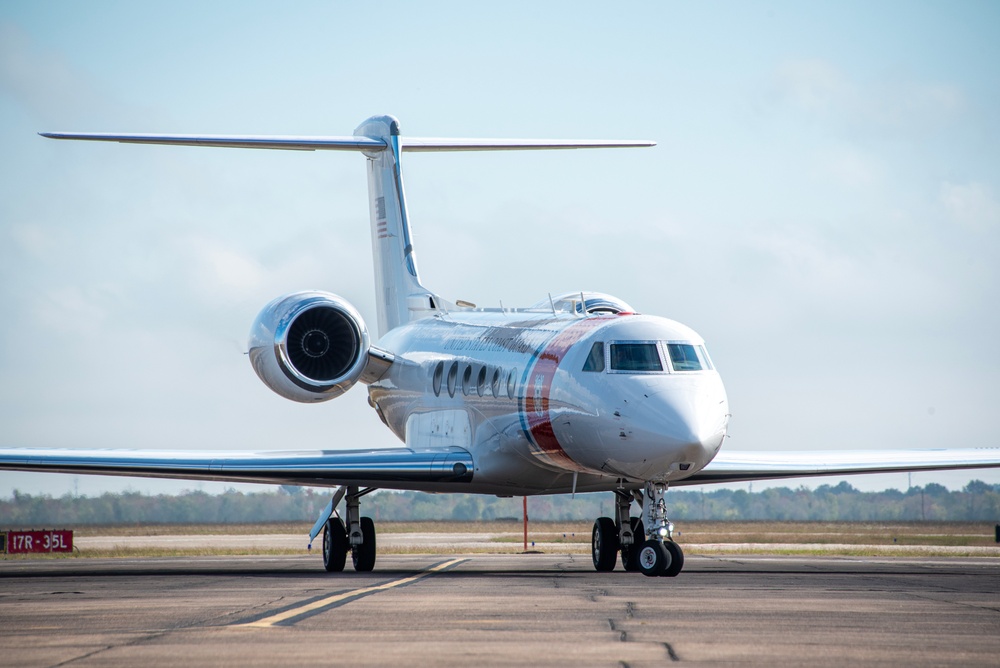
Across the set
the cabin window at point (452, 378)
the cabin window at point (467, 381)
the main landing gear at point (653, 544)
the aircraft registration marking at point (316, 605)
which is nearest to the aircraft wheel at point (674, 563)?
the main landing gear at point (653, 544)

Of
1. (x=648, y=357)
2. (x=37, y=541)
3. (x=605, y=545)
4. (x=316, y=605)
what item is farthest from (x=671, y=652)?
(x=37, y=541)

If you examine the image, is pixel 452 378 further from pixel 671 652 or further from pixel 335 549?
pixel 671 652

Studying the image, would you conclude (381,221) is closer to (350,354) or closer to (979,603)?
(350,354)

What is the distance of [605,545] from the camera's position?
2211cm

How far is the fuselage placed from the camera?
17922 millimetres

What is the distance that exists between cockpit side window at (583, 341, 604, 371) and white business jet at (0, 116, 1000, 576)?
3 centimetres

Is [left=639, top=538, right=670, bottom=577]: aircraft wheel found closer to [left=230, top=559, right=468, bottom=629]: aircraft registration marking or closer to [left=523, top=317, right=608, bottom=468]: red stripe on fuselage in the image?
[left=523, top=317, right=608, bottom=468]: red stripe on fuselage

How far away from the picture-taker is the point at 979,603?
1416 centimetres

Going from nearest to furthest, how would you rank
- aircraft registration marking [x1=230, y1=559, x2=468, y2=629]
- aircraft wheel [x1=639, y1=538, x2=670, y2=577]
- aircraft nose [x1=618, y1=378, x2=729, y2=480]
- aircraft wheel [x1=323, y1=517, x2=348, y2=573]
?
aircraft registration marking [x1=230, y1=559, x2=468, y2=629] → aircraft nose [x1=618, y1=378, x2=729, y2=480] → aircraft wheel [x1=639, y1=538, x2=670, y2=577] → aircraft wheel [x1=323, y1=517, x2=348, y2=573]

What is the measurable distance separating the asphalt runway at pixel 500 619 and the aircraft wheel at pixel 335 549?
2721mm

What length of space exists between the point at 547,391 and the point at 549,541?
22.5m

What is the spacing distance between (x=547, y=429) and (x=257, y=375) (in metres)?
6.05

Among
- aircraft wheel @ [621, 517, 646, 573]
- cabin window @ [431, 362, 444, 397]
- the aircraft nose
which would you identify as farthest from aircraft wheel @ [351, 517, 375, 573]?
the aircraft nose

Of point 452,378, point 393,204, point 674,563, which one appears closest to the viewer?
point 674,563
